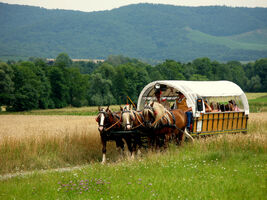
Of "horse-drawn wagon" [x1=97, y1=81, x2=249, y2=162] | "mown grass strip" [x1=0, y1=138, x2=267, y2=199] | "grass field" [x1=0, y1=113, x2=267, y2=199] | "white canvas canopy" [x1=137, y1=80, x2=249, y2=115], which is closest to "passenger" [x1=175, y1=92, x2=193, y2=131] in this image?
"horse-drawn wagon" [x1=97, y1=81, x2=249, y2=162]

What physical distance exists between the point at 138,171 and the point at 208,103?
7529mm

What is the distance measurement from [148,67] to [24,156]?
90.7 m

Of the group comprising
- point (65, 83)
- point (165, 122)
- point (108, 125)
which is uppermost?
point (165, 122)

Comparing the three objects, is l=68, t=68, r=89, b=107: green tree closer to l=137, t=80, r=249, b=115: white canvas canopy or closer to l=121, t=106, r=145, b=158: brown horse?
l=137, t=80, r=249, b=115: white canvas canopy

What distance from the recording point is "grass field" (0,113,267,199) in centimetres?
827

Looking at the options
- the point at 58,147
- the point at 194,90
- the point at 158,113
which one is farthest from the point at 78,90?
the point at 158,113

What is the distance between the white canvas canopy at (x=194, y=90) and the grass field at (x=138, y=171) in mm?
2045

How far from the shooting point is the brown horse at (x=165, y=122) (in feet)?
43.9

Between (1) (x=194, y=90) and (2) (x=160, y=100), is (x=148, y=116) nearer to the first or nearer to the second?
(1) (x=194, y=90)

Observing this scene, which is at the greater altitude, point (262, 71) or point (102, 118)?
point (262, 71)

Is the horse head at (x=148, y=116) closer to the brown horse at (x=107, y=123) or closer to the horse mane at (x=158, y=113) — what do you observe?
the horse mane at (x=158, y=113)

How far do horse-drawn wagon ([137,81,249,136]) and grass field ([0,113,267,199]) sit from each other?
4.47 feet

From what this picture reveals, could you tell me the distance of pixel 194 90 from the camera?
15.5 m

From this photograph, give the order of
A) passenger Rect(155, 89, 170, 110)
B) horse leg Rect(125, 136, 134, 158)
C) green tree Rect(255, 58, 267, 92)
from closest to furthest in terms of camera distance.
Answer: horse leg Rect(125, 136, 134, 158) → passenger Rect(155, 89, 170, 110) → green tree Rect(255, 58, 267, 92)
